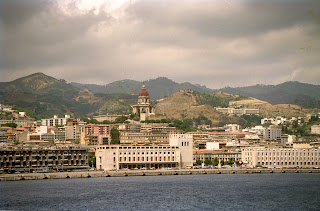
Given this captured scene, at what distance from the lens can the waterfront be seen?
72.6 m

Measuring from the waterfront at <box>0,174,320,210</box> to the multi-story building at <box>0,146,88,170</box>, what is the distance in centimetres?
1793

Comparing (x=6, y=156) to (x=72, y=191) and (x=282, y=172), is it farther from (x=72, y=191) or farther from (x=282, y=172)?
(x=282, y=172)

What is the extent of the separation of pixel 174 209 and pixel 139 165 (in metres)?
65.5

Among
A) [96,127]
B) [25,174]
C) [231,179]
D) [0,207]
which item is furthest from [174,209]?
[96,127]

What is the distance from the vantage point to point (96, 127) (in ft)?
600

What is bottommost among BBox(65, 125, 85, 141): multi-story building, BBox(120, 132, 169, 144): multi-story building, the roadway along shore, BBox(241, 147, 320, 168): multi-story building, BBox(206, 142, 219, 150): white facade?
the roadway along shore

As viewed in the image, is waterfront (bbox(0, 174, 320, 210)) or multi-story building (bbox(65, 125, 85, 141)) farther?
multi-story building (bbox(65, 125, 85, 141))

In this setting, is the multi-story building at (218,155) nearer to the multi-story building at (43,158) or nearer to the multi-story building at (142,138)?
the multi-story building at (142,138)

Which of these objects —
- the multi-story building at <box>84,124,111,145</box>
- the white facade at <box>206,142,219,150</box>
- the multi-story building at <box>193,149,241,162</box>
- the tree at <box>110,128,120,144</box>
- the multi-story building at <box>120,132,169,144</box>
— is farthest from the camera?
the multi-story building at <box>120,132,169,144</box>

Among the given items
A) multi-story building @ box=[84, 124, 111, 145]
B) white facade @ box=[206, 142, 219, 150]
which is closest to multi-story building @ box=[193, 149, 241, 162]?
white facade @ box=[206, 142, 219, 150]

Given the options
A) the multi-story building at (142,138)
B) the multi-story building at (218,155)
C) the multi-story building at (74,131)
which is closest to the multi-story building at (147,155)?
the multi-story building at (218,155)

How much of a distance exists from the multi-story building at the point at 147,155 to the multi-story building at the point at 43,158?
410 centimetres

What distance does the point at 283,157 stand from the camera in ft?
480

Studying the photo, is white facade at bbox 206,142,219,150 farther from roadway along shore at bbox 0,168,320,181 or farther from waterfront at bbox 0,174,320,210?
waterfront at bbox 0,174,320,210
